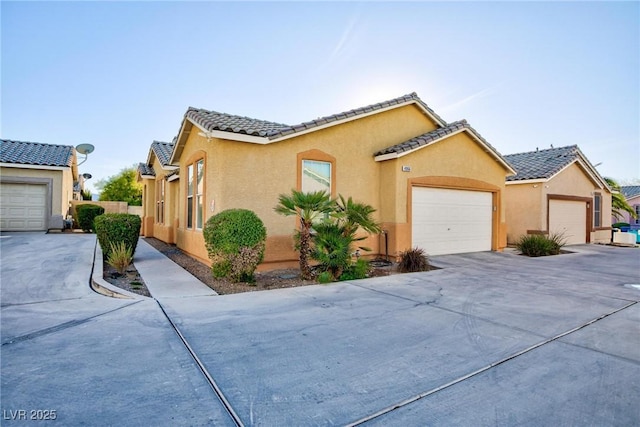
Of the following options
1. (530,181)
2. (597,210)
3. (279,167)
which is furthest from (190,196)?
(597,210)

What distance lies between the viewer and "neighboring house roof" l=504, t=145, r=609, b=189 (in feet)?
53.3

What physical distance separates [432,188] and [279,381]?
10.4 metres

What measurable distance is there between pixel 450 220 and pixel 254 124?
7.87 meters

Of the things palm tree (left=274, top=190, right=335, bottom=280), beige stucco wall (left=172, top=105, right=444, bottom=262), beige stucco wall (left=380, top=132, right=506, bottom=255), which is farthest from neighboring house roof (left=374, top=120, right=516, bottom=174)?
palm tree (left=274, top=190, right=335, bottom=280)

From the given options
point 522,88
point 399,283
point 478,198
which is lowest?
point 399,283

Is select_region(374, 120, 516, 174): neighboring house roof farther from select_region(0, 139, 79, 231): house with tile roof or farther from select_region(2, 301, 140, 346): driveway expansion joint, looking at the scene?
select_region(0, 139, 79, 231): house with tile roof

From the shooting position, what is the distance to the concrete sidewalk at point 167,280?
21.8 feet

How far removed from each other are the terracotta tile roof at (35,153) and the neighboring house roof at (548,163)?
23427mm

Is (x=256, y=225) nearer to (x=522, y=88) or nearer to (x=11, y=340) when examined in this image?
(x=11, y=340)

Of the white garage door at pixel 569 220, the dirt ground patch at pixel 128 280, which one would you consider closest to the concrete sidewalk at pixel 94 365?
the dirt ground patch at pixel 128 280

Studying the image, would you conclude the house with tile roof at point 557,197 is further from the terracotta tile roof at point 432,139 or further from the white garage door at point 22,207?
the white garage door at point 22,207

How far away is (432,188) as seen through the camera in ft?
40.2

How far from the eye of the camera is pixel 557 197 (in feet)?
54.9

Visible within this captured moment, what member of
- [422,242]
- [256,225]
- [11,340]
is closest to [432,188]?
[422,242]
